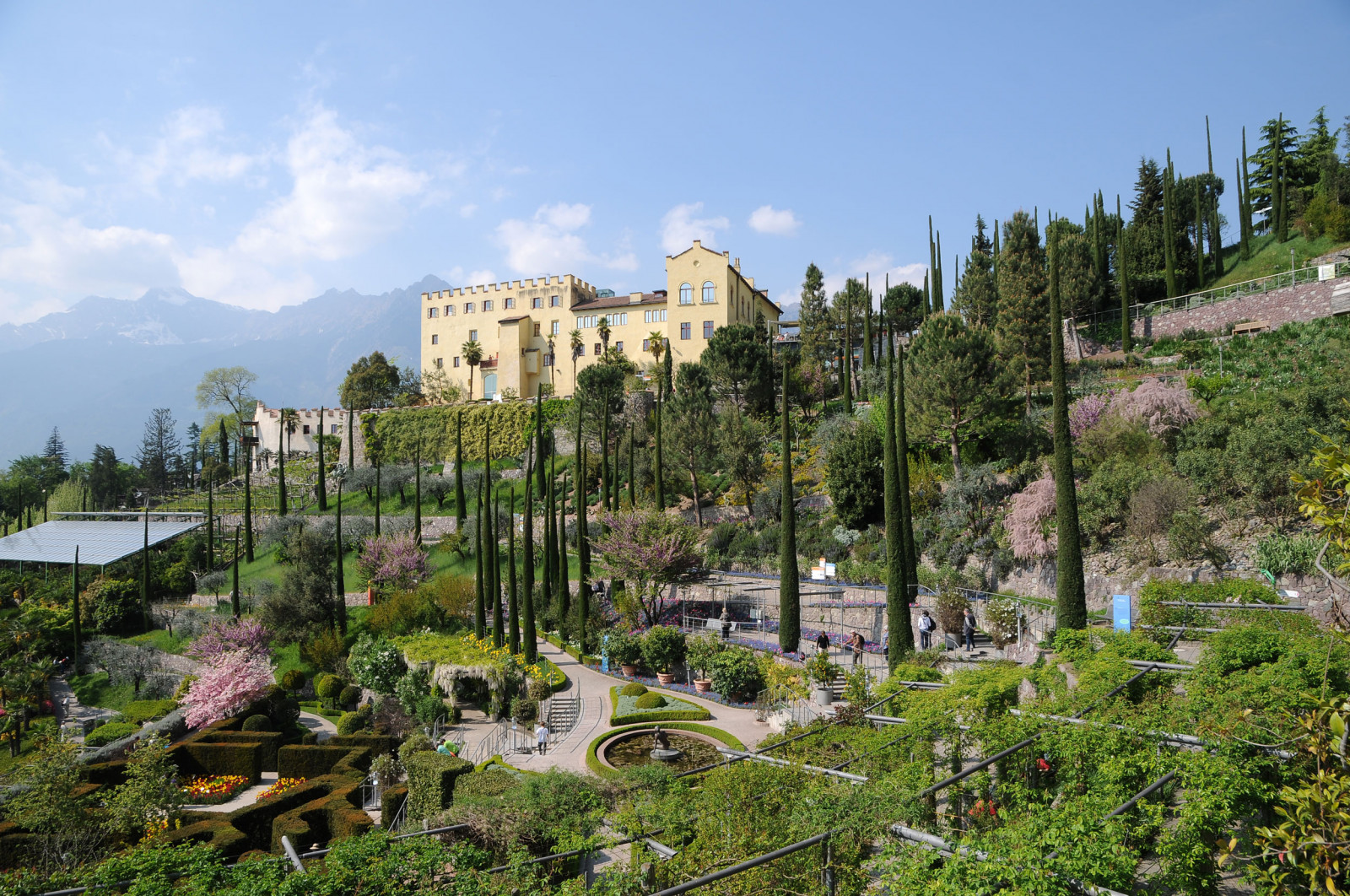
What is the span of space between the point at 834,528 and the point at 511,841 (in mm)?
22065

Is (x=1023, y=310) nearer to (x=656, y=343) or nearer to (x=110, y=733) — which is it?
(x=656, y=343)

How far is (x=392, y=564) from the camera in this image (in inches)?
1362

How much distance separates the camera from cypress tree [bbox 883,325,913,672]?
62.1 ft

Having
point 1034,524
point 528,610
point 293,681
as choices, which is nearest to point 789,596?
point 1034,524

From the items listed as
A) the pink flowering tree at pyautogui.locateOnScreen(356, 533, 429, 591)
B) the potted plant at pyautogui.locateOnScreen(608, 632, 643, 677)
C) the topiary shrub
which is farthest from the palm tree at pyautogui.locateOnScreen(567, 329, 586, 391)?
the topiary shrub

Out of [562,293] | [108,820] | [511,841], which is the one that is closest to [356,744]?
[108,820]

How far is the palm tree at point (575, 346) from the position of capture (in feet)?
199

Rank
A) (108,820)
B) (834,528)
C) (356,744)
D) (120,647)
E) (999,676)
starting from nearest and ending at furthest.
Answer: (999,676) → (108,820) → (356,744) → (834,528) → (120,647)

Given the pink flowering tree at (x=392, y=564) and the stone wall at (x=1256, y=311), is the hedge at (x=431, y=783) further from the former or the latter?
the stone wall at (x=1256, y=311)

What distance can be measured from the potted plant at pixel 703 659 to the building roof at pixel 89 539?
3296cm

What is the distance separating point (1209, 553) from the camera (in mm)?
17797

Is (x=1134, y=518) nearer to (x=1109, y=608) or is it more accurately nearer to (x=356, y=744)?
(x=1109, y=608)

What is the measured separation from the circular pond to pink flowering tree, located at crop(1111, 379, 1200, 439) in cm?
1759

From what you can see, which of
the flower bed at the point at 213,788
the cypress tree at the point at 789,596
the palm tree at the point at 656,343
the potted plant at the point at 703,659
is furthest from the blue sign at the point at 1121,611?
the palm tree at the point at 656,343
